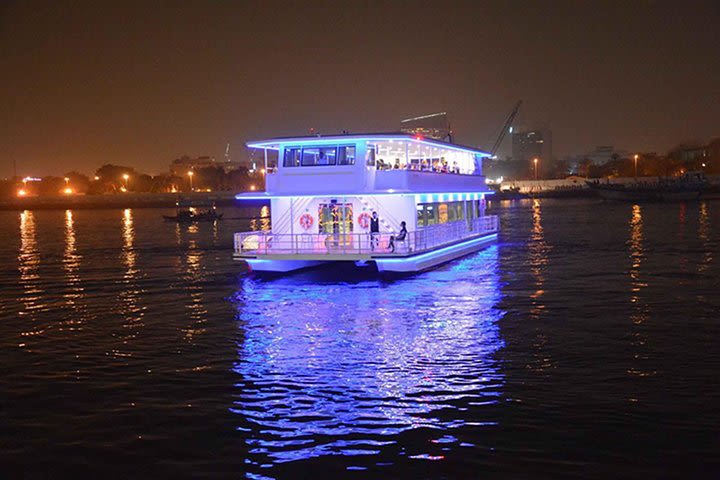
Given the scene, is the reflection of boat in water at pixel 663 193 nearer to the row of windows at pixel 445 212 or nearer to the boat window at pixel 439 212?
the row of windows at pixel 445 212

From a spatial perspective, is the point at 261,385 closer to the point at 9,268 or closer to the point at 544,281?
the point at 544,281

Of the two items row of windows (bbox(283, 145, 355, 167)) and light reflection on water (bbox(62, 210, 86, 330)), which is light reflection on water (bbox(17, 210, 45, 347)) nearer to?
light reflection on water (bbox(62, 210, 86, 330))

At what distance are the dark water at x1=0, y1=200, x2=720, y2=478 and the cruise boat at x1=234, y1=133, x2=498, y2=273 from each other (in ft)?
4.31

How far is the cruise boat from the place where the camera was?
3025 cm

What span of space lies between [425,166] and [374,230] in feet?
24.5

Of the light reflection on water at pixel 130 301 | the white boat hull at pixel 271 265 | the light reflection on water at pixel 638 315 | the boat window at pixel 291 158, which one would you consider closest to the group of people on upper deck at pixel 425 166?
the boat window at pixel 291 158

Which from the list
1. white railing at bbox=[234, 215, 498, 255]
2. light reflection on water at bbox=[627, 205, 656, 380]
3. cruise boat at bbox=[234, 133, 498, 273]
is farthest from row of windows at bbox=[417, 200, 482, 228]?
light reflection on water at bbox=[627, 205, 656, 380]

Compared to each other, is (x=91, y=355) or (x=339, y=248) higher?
(x=339, y=248)

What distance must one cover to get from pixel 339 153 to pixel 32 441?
2067 cm

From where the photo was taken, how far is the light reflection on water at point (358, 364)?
12.5 meters

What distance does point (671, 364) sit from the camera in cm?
1620

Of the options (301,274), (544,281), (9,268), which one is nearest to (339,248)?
(301,274)

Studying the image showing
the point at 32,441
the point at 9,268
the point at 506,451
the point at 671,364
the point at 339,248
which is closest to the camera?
the point at 506,451

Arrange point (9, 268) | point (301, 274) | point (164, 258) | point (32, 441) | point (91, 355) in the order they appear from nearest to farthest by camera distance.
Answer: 1. point (32, 441)
2. point (91, 355)
3. point (301, 274)
4. point (9, 268)
5. point (164, 258)
